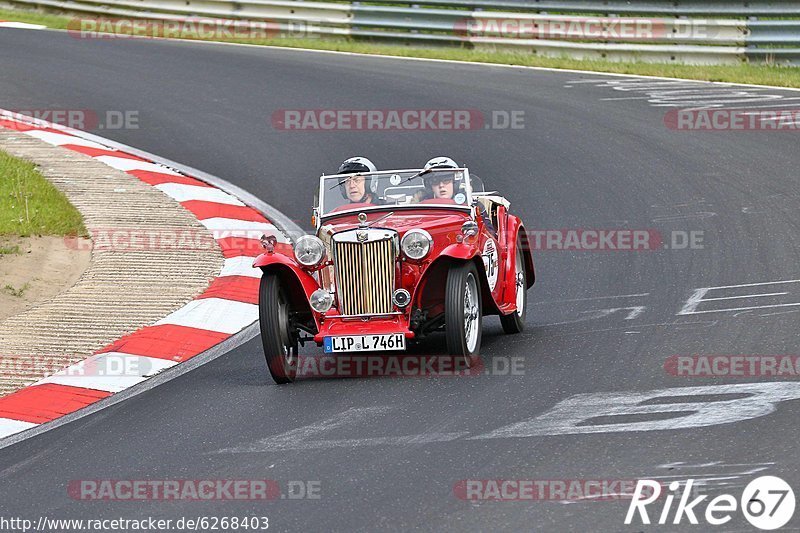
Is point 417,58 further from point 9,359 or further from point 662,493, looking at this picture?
point 662,493

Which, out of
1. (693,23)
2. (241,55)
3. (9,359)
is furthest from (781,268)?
(241,55)

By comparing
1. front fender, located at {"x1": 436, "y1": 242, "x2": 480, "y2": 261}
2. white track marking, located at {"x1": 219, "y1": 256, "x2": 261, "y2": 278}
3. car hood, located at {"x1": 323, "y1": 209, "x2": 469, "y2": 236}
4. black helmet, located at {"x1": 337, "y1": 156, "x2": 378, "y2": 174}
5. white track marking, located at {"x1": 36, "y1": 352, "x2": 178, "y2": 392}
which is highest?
black helmet, located at {"x1": 337, "y1": 156, "x2": 378, "y2": 174}

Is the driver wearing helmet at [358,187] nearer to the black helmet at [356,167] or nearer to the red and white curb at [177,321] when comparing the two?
the black helmet at [356,167]

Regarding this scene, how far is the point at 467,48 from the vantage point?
68.9 feet

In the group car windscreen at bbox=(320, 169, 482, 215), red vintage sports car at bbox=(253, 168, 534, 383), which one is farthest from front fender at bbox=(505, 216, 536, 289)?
car windscreen at bbox=(320, 169, 482, 215)

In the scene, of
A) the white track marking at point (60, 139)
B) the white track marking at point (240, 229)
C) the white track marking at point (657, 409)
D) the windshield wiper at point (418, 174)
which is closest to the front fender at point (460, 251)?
the windshield wiper at point (418, 174)

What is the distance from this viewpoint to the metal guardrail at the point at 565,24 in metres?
18.7

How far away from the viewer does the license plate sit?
810 centimetres

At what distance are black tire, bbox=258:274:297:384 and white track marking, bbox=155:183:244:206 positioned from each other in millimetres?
5311

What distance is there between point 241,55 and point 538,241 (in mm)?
10188

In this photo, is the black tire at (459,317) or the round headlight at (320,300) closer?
the black tire at (459,317)

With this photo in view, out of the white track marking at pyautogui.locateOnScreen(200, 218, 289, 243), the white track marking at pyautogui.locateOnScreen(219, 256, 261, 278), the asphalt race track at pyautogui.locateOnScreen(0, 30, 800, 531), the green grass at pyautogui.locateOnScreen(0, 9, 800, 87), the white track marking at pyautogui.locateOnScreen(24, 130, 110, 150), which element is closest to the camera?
the asphalt race track at pyautogui.locateOnScreen(0, 30, 800, 531)

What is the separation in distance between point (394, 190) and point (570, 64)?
10920 millimetres

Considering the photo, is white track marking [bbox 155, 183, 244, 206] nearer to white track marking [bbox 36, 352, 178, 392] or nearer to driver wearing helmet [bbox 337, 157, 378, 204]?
driver wearing helmet [bbox 337, 157, 378, 204]
